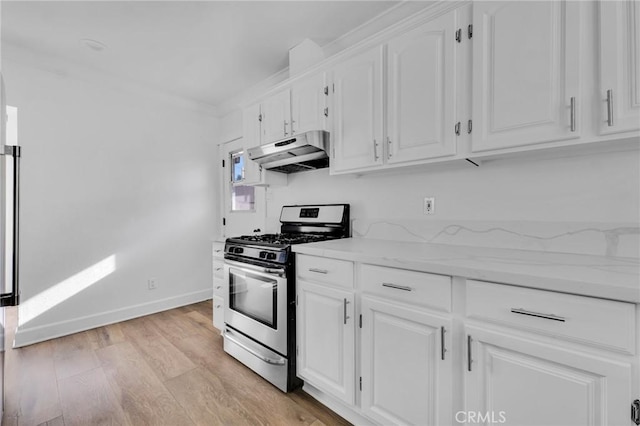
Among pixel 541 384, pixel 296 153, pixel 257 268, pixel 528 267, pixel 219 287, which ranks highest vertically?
pixel 296 153

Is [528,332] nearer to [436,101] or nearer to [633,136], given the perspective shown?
[633,136]

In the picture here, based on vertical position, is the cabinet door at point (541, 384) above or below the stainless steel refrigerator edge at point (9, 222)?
below

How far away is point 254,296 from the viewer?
2062mm

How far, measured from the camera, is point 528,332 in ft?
3.25

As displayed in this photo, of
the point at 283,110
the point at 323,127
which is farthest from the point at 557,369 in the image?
the point at 283,110

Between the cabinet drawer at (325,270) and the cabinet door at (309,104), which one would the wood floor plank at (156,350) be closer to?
the cabinet drawer at (325,270)

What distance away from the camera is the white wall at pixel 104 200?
2574mm

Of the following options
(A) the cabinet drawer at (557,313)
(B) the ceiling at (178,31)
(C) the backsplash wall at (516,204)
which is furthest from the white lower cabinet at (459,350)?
(B) the ceiling at (178,31)

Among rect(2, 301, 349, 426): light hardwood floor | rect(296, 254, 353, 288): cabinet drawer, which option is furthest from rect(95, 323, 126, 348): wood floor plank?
rect(296, 254, 353, 288): cabinet drawer

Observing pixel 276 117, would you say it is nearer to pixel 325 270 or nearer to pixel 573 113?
pixel 325 270

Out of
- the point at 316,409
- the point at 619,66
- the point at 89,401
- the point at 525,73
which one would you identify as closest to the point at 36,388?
the point at 89,401

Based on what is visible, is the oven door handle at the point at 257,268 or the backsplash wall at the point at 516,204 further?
the oven door handle at the point at 257,268

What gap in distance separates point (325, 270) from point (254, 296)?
715 mm

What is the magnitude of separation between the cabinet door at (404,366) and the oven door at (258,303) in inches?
23.6
